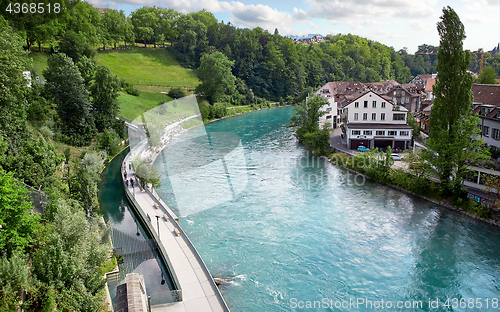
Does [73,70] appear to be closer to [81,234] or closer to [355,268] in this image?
[81,234]

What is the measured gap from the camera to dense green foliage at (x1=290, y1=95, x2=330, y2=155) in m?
36.3

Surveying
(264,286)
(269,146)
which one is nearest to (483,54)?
(269,146)

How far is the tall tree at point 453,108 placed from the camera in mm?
22094

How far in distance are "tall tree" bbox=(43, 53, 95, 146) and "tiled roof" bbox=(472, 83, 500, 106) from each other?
3685 centimetres

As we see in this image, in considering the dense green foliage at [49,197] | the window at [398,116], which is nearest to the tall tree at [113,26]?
the dense green foliage at [49,197]

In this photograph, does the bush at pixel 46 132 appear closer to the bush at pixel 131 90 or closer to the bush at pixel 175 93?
the bush at pixel 131 90

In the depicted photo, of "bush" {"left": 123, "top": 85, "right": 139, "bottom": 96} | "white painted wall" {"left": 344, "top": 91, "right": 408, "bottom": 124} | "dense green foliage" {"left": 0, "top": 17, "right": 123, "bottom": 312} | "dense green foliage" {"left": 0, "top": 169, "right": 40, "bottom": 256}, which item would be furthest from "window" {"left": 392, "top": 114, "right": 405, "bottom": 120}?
"bush" {"left": 123, "top": 85, "right": 139, "bottom": 96}

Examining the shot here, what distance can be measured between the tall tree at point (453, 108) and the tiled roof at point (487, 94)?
4042mm

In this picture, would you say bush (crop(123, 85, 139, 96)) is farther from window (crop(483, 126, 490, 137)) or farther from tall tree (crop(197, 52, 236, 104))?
window (crop(483, 126, 490, 137))

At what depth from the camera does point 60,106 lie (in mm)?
35281

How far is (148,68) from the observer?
7638cm

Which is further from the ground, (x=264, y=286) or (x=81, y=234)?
(x=81, y=234)

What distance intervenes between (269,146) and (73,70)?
23.2 meters

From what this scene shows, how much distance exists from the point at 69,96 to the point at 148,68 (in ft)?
142
